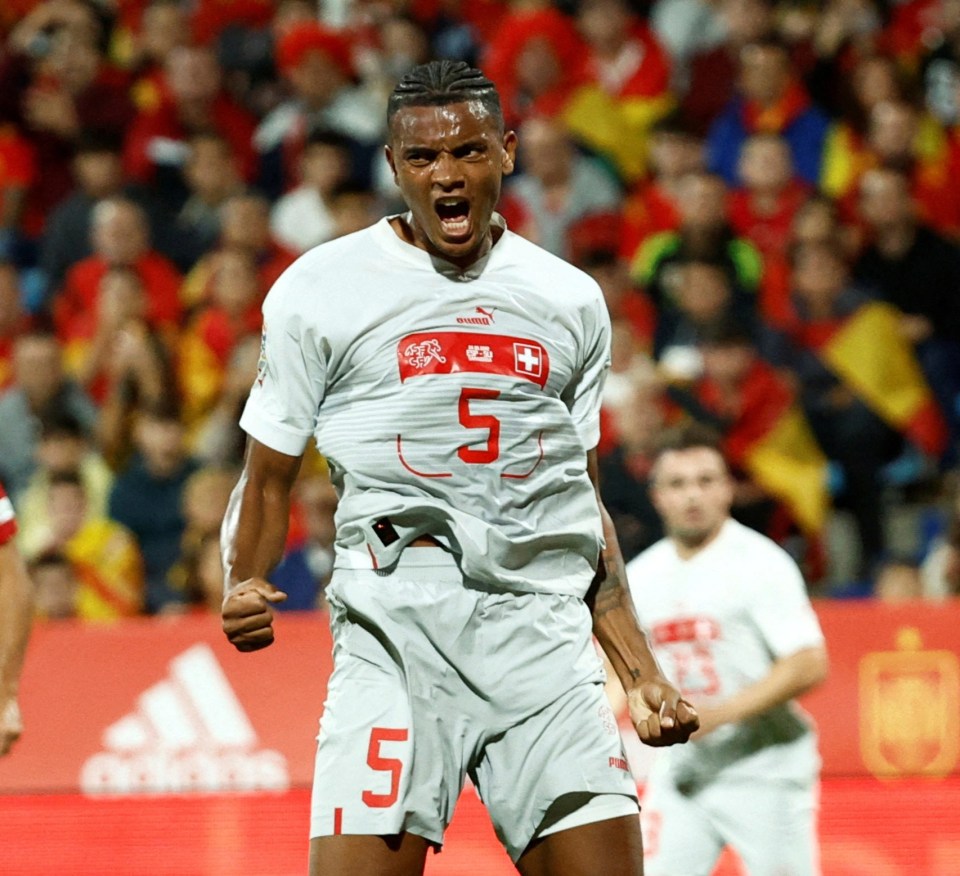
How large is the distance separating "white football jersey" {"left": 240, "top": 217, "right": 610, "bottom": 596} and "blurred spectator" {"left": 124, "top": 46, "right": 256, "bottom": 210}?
24.1 ft

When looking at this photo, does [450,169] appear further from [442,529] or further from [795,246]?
[795,246]

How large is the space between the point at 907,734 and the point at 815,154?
3339mm

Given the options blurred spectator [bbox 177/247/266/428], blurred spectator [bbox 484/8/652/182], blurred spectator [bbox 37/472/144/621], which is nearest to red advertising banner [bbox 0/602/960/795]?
blurred spectator [bbox 37/472/144/621]

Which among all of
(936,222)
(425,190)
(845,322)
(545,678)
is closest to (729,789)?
(545,678)

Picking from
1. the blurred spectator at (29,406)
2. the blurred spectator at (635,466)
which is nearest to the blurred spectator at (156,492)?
the blurred spectator at (29,406)

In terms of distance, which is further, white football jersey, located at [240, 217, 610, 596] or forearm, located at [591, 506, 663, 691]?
forearm, located at [591, 506, 663, 691]

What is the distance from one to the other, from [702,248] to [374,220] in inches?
70.4

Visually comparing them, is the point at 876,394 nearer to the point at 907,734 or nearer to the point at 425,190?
the point at 907,734

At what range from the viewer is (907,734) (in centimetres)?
743

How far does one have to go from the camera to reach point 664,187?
952 cm

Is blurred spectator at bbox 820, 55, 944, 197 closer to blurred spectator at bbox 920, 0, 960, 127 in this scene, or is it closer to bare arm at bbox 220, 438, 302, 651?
blurred spectator at bbox 920, 0, 960, 127

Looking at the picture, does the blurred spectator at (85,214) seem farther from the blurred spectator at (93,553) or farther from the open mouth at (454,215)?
the open mouth at (454,215)

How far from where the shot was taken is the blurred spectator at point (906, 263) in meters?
8.84

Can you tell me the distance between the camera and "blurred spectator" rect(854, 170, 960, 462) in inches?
348
